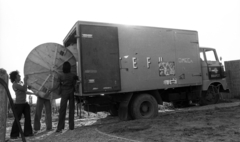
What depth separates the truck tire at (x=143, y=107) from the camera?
7.03 meters

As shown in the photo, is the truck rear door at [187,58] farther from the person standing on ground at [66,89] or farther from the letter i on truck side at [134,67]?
the person standing on ground at [66,89]

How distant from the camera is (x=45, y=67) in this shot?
6.32 metres

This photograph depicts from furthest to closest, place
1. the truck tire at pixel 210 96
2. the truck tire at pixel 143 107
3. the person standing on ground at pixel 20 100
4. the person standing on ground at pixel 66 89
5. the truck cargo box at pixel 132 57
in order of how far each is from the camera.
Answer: the truck tire at pixel 210 96
the truck tire at pixel 143 107
the truck cargo box at pixel 132 57
the person standing on ground at pixel 66 89
the person standing on ground at pixel 20 100

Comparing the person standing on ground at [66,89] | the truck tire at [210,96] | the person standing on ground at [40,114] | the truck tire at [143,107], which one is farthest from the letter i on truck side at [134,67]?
the person standing on ground at [40,114]

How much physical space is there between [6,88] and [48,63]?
3357mm

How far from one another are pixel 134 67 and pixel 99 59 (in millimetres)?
1279

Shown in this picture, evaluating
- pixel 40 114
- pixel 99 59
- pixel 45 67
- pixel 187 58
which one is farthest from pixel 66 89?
pixel 187 58

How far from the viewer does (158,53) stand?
7551 millimetres

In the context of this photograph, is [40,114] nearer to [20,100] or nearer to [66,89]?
[20,100]

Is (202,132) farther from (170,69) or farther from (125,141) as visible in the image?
(170,69)

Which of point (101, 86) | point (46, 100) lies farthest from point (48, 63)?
point (101, 86)

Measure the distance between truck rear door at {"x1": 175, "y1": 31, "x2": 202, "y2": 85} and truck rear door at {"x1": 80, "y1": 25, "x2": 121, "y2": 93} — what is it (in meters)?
2.68

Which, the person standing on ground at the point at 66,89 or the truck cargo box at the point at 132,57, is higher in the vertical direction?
the truck cargo box at the point at 132,57

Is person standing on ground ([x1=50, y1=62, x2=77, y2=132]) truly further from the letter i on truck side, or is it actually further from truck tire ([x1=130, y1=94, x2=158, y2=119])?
truck tire ([x1=130, y1=94, x2=158, y2=119])
